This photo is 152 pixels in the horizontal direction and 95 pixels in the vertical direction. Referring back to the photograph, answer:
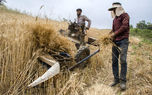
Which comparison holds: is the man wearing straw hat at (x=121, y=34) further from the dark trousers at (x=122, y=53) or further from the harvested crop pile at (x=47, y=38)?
the harvested crop pile at (x=47, y=38)

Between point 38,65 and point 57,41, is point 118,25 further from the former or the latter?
point 38,65

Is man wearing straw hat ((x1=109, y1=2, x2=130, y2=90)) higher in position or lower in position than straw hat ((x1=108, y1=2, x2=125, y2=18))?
lower

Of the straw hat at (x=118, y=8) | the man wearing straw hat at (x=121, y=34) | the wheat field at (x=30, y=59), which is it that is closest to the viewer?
the wheat field at (x=30, y=59)

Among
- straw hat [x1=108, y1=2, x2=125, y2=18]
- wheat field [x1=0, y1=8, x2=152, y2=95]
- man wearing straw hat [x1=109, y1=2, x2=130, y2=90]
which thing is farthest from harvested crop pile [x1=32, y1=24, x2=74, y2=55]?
straw hat [x1=108, y1=2, x2=125, y2=18]

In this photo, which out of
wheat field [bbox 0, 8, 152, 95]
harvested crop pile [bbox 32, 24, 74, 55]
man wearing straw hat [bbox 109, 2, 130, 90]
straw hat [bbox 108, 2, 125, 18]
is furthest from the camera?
straw hat [bbox 108, 2, 125, 18]

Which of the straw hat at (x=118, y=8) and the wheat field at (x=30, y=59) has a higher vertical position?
the straw hat at (x=118, y=8)

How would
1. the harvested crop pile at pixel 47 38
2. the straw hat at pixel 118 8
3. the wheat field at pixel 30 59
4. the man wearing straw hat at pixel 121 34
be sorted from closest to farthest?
the wheat field at pixel 30 59
the harvested crop pile at pixel 47 38
the man wearing straw hat at pixel 121 34
the straw hat at pixel 118 8

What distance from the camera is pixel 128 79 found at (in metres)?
3.88

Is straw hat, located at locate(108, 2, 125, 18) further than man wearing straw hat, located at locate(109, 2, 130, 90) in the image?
Yes

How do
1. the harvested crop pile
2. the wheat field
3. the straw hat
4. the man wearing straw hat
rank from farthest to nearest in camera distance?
the straw hat
the man wearing straw hat
the harvested crop pile
the wheat field

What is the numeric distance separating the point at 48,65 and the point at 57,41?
19.3 inches

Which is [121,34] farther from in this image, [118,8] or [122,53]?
[118,8]

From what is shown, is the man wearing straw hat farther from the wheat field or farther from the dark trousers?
the wheat field

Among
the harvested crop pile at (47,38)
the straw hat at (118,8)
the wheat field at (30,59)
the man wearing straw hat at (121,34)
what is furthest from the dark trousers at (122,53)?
the harvested crop pile at (47,38)
